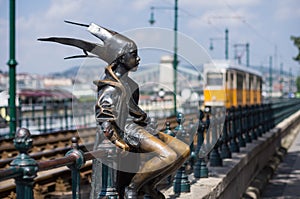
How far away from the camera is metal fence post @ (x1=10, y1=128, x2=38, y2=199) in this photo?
2816 mm

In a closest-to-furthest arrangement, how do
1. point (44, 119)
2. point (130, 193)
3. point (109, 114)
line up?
point (109, 114) → point (130, 193) → point (44, 119)

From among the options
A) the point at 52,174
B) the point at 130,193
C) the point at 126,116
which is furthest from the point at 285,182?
the point at 126,116

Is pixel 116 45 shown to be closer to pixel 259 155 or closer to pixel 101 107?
pixel 101 107

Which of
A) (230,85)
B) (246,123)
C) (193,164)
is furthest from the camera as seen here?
(230,85)

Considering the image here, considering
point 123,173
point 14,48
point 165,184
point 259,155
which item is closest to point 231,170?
point 165,184

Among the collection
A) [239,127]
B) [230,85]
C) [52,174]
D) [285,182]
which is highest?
[230,85]

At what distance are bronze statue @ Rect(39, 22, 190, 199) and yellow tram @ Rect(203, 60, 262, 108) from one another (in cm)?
1370

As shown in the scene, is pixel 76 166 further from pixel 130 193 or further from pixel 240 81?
pixel 240 81

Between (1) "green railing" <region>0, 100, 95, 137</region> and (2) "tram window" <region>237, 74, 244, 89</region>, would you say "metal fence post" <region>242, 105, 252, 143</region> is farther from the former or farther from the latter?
(2) "tram window" <region>237, 74, 244, 89</region>

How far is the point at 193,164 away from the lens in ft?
24.8

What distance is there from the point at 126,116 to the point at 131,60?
1.45 ft

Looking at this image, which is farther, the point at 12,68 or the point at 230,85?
the point at 230,85

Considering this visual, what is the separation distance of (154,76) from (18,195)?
2867mm

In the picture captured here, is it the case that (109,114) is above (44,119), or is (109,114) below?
above
